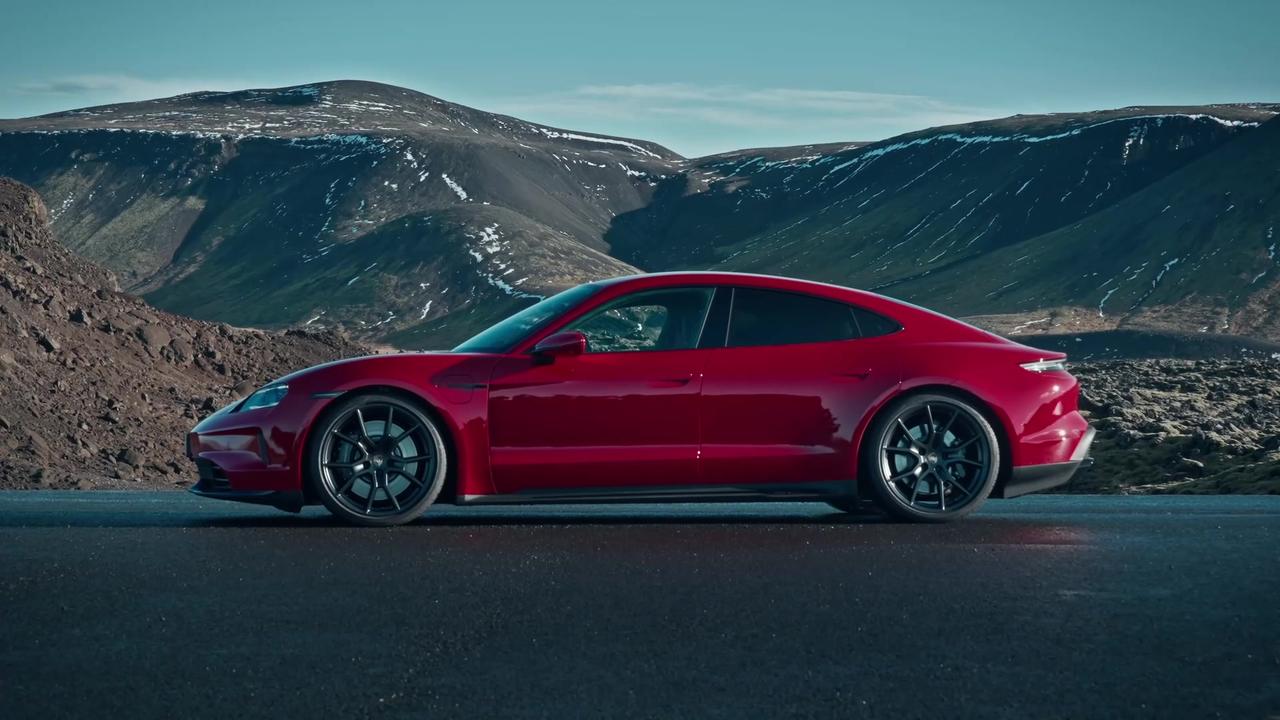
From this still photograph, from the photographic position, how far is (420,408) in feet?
28.4

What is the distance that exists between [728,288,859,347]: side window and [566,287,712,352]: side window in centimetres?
21

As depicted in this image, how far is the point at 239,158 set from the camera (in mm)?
191750

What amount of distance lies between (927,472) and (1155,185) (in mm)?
155221

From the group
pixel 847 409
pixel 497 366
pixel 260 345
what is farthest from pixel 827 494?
pixel 260 345

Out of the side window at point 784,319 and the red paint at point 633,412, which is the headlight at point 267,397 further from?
the side window at point 784,319

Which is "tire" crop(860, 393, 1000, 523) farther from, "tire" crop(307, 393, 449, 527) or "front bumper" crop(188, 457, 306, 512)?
"front bumper" crop(188, 457, 306, 512)

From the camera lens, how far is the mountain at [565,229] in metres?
131

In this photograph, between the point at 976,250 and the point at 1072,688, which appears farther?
the point at 976,250

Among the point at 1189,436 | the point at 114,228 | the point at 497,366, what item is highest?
the point at 114,228

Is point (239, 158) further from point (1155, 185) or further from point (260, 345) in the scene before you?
point (260, 345)

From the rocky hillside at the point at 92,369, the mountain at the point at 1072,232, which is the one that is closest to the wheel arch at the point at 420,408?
the rocky hillside at the point at 92,369

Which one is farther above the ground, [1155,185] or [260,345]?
[1155,185]

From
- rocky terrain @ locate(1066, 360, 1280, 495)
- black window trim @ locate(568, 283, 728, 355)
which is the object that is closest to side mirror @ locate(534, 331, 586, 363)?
black window trim @ locate(568, 283, 728, 355)

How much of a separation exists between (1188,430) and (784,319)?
50.6 feet
